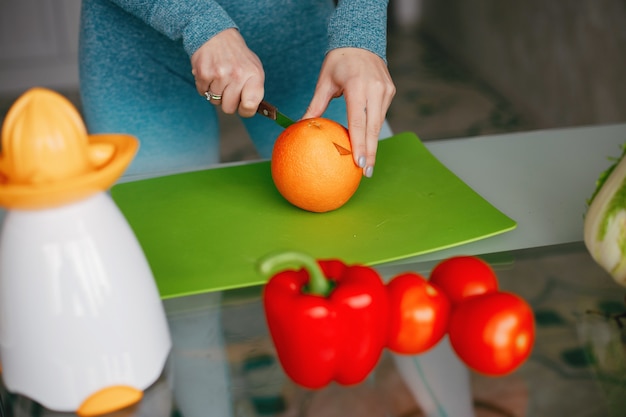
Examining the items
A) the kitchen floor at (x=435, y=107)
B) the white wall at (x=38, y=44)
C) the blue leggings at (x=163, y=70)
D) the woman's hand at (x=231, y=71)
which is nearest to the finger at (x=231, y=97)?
the woman's hand at (x=231, y=71)

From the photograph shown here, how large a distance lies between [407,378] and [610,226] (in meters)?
0.28

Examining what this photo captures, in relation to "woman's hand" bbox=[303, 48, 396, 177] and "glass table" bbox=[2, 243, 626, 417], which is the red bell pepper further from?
"woman's hand" bbox=[303, 48, 396, 177]

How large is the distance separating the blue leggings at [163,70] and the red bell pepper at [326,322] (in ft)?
2.24

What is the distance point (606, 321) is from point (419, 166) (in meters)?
0.46

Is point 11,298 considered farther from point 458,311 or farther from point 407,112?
point 407,112

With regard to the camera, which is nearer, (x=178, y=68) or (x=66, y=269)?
(x=66, y=269)

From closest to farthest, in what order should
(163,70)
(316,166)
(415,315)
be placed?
(415,315) → (316,166) → (163,70)

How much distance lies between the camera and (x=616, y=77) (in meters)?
2.60

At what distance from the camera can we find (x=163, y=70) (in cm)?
133

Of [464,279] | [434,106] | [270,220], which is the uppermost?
[464,279]

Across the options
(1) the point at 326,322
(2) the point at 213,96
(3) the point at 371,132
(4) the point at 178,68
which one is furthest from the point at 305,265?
(4) the point at 178,68

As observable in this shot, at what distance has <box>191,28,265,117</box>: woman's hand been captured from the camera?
1.08 meters

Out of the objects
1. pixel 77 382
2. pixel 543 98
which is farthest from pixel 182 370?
pixel 543 98

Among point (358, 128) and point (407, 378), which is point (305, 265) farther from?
point (358, 128)
